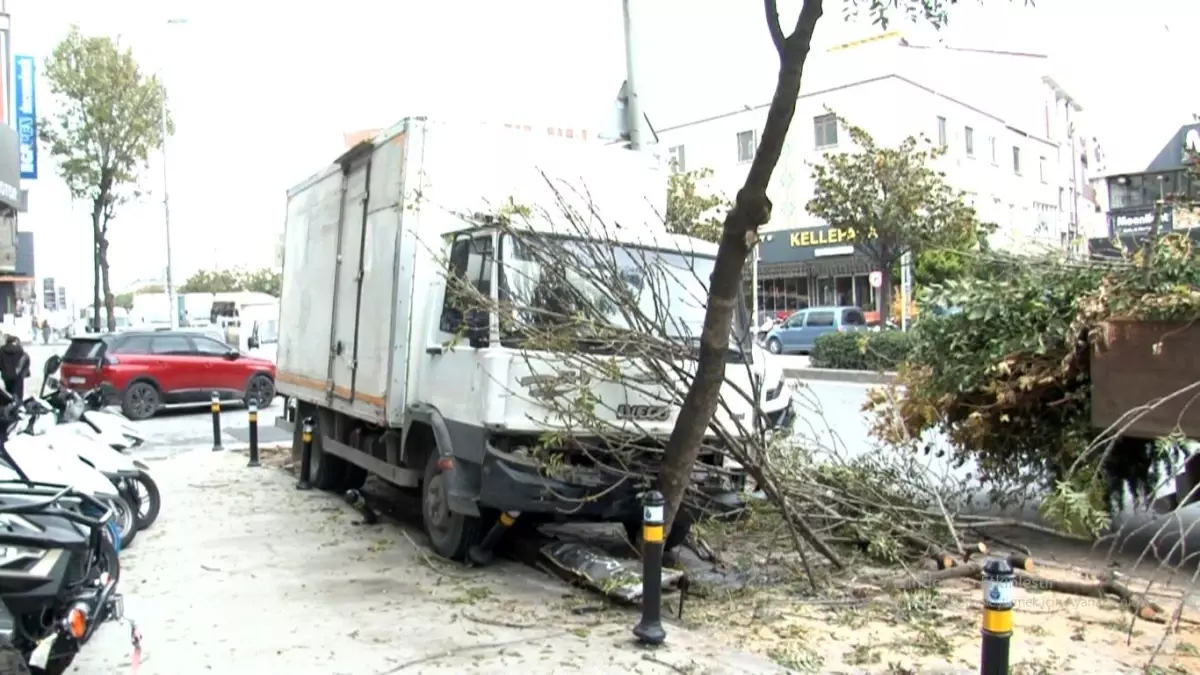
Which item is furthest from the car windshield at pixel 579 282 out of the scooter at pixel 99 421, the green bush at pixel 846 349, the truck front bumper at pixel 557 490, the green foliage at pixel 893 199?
the green foliage at pixel 893 199

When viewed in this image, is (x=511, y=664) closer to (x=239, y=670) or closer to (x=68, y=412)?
(x=239, y=670)

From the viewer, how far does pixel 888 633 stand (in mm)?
5469

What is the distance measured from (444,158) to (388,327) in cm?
135

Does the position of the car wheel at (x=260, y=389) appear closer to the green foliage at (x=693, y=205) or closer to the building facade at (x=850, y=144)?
the green foliage at (x=693, y=205)

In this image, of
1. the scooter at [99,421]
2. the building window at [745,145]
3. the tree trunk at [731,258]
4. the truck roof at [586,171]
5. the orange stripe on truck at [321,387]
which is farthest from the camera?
the building window at [745,145]

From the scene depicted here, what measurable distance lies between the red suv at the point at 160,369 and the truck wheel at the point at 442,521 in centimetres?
1196

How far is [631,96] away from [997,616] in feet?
27.6

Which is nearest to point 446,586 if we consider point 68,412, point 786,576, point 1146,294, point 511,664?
point 511,664

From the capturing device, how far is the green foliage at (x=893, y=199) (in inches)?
974

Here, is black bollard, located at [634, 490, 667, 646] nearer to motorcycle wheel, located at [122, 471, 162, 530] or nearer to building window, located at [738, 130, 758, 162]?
motorcycle wheel, located at [122, 471, 162, 530]

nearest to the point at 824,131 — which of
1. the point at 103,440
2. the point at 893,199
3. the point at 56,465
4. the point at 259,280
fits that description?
the point at 893,199

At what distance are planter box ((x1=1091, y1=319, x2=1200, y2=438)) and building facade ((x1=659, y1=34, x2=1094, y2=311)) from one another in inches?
1086

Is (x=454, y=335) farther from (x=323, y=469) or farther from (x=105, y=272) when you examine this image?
(x=105, y=272)

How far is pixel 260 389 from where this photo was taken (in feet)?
64.7
